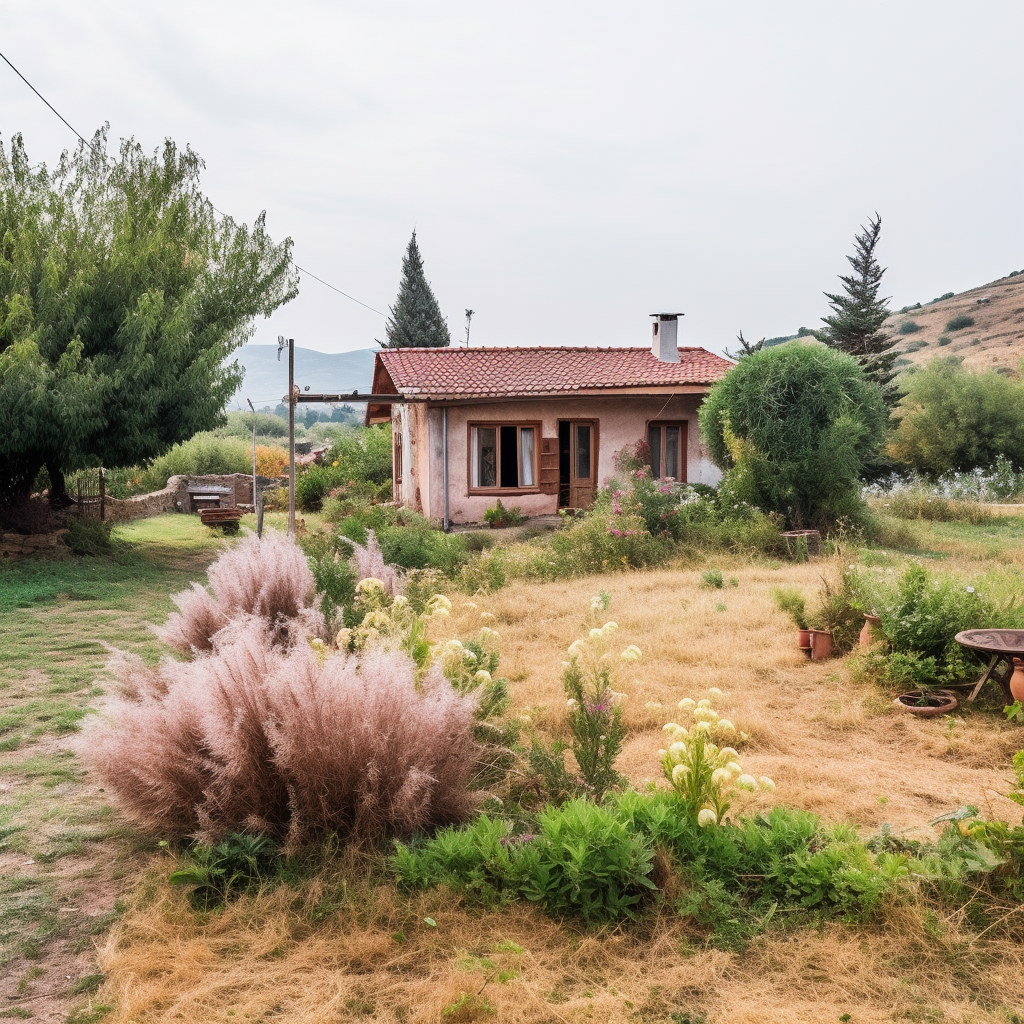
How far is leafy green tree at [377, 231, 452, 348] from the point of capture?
143 ft

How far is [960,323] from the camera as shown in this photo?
61.7 meters

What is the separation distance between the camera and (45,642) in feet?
29.1

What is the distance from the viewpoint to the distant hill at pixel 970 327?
52644 millimetres

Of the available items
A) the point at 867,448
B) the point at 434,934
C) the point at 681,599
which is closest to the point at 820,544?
the point at 867,448

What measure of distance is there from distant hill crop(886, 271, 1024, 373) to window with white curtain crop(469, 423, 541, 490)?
3797 cm

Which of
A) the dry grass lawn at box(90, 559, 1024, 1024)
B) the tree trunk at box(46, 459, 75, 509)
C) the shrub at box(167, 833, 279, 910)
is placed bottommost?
the dry grass lawn at box(90, 559, 1024, 1024)

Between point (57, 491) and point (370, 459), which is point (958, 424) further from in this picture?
point (57, 491)

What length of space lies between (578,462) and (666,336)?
4158 millimetres

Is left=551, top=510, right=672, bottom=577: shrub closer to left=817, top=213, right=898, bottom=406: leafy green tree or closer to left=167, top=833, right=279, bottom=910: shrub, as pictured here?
left=167, top=833, right=279, bottom=910: shrub

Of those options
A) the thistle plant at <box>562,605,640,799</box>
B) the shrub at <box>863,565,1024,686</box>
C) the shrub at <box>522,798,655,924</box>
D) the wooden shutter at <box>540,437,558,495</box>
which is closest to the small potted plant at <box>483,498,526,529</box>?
the wooden shutter at <box>540,437,558,495</box>

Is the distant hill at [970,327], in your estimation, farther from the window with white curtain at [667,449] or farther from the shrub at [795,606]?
the shrub at [795,606]

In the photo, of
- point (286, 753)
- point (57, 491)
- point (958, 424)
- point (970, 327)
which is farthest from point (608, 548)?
point (970, 327)

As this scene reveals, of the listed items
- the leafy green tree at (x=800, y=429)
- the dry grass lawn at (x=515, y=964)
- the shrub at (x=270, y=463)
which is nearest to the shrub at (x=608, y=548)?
the leafy green tree at (x=800, y=429)

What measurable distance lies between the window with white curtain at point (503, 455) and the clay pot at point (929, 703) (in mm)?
12997
